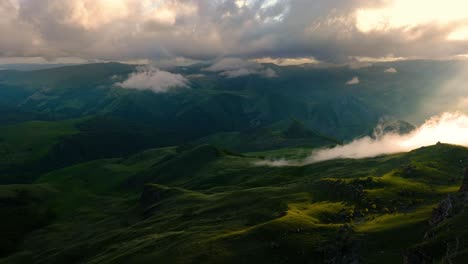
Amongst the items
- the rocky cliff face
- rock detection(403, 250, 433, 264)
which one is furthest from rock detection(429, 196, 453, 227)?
rock detection(403, 250, 433, 264)

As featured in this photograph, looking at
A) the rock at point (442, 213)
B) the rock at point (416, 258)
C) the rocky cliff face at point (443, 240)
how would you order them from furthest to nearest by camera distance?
the rock at point (442, 213) < the rock at point (416, 258) < the rocky cliff face at point (443, 240)

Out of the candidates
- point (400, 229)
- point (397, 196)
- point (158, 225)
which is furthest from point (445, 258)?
point (158, 225)

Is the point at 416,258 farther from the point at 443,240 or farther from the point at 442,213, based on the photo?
the point at 442,213

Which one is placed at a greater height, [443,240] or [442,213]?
[442,213]

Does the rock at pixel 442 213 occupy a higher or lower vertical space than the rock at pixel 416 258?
higher

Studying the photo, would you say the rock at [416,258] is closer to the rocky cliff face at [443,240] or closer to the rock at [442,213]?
the rocky cliff face at [443,240]

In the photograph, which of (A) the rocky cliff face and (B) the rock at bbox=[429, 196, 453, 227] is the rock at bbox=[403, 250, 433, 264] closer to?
(A) the rocky cliff face

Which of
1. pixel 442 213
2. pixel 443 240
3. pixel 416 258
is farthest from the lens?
pixel 442 213

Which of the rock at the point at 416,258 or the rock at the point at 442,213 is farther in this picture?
the rock at the point at 442,213

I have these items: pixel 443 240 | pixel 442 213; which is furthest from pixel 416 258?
pixel 442 213

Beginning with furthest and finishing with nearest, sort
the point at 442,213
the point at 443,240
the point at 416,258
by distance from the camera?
the point at 442,213 < the point at 443,240 < the point at 416,258

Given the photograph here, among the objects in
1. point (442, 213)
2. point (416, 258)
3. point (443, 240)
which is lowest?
point (416, 258)

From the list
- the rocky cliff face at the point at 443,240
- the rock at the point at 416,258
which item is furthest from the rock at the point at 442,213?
the rock at the point at 416,258
